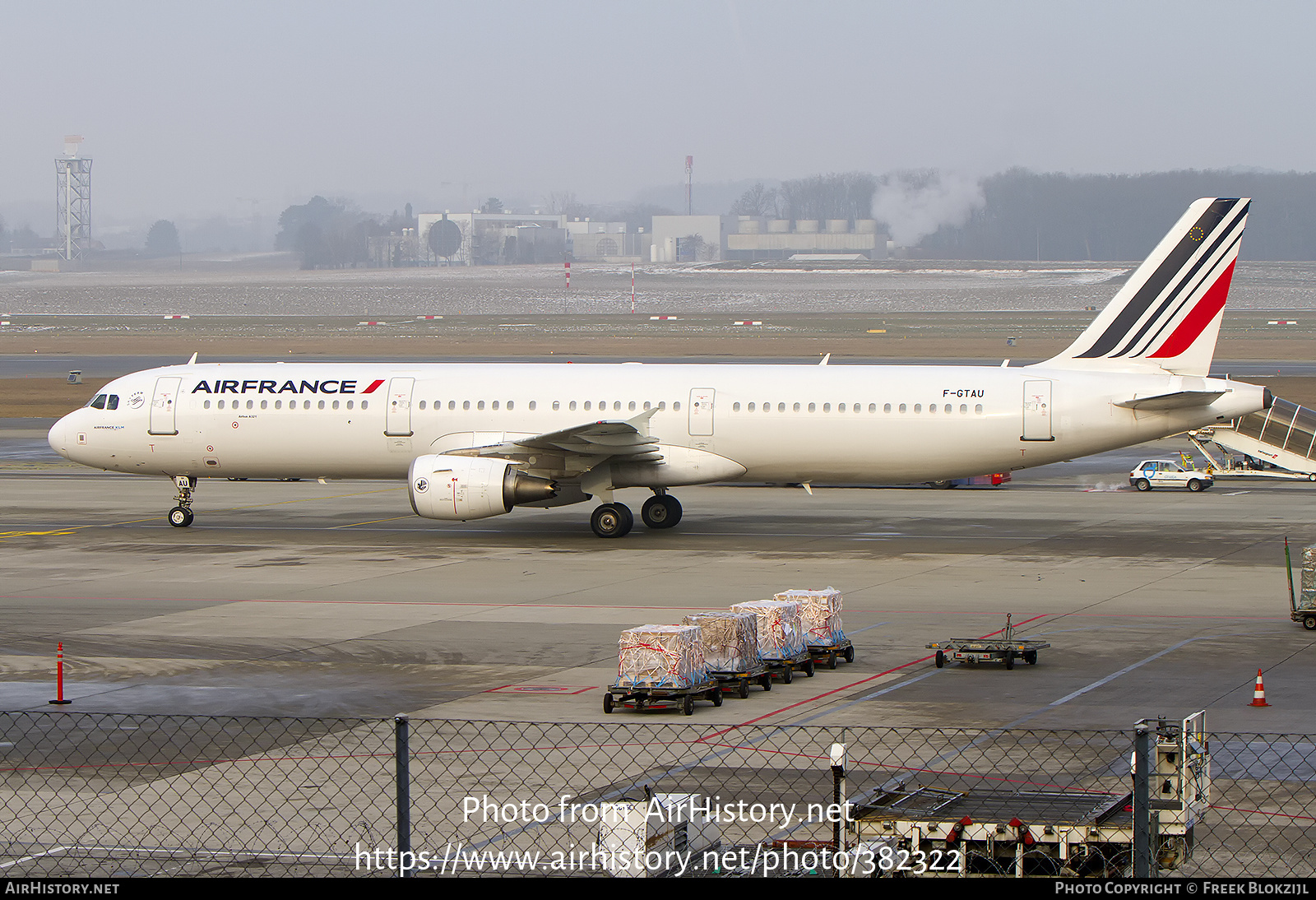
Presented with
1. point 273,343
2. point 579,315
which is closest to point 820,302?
point 579,315

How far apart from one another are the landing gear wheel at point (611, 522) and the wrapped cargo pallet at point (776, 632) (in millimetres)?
15270

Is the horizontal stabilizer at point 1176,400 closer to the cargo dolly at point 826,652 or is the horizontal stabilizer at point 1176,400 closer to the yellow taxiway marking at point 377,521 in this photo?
the cargo dolly at point 826,652

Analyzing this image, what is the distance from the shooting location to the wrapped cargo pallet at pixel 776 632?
21.1 metres

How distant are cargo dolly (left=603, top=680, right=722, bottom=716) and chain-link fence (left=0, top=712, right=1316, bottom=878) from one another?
81 centimetres

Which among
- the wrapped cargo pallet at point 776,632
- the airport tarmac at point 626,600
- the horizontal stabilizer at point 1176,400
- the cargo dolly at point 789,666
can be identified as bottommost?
the airport tarmac at point 626,600

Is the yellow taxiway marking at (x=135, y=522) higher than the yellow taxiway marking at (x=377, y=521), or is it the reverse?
the yellow taxiway marking at (x=377, y=521)

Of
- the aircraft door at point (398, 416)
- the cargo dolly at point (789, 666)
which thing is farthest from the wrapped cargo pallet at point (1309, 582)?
the aircraft door at point (398, 416)

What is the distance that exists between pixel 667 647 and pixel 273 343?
115 meters

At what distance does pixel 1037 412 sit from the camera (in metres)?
36.0

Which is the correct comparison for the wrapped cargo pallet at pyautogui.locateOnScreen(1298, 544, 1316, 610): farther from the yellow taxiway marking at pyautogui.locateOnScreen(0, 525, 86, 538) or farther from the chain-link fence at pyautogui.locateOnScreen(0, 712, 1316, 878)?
the yellow taxiway marking at pyautogui.locateOnScreen(0, 525, 86, 538)

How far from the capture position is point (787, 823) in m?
13.4

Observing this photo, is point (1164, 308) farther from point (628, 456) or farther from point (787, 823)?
point (787, 823)

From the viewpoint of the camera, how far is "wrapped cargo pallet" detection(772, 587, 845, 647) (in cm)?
2203

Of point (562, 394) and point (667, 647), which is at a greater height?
point (562, 394)
